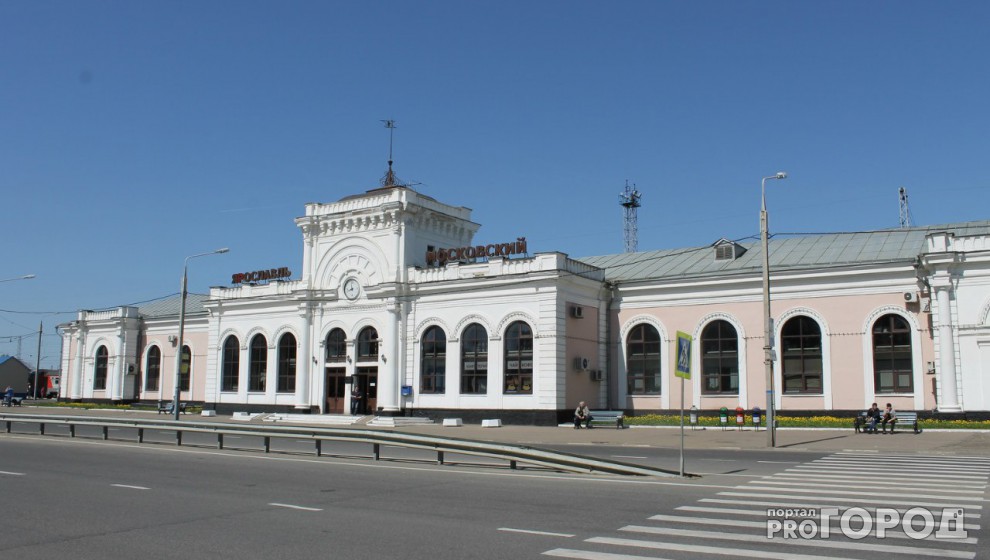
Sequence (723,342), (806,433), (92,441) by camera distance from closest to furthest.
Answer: (92,441)
(806,433)
(723,342)

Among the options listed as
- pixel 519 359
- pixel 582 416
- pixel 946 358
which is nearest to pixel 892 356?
pixel 946 358

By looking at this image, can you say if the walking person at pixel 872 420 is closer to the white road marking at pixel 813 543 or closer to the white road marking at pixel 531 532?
the white road marking at pixel 813 543

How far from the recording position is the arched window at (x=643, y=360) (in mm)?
38812

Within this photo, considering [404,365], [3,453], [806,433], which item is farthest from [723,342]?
[3,453]

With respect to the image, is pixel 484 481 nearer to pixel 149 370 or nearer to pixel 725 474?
pixel 725 474

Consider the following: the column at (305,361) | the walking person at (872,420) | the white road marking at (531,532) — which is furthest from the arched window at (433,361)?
the white road marking at (531,532)

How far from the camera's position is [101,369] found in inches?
2340

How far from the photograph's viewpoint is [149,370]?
57.7m

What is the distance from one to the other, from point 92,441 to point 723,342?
2563 centimetres

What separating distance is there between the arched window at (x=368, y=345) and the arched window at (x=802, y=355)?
66.1 feet

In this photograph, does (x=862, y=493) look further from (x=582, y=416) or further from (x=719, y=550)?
(x=582, y=416)

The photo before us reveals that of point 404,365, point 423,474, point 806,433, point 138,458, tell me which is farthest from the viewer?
point 404,365

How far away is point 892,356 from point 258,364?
110ft

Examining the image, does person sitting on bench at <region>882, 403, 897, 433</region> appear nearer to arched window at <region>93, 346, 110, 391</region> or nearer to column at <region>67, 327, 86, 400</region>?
arched window at <region>93, 346, 110, 391</region>
